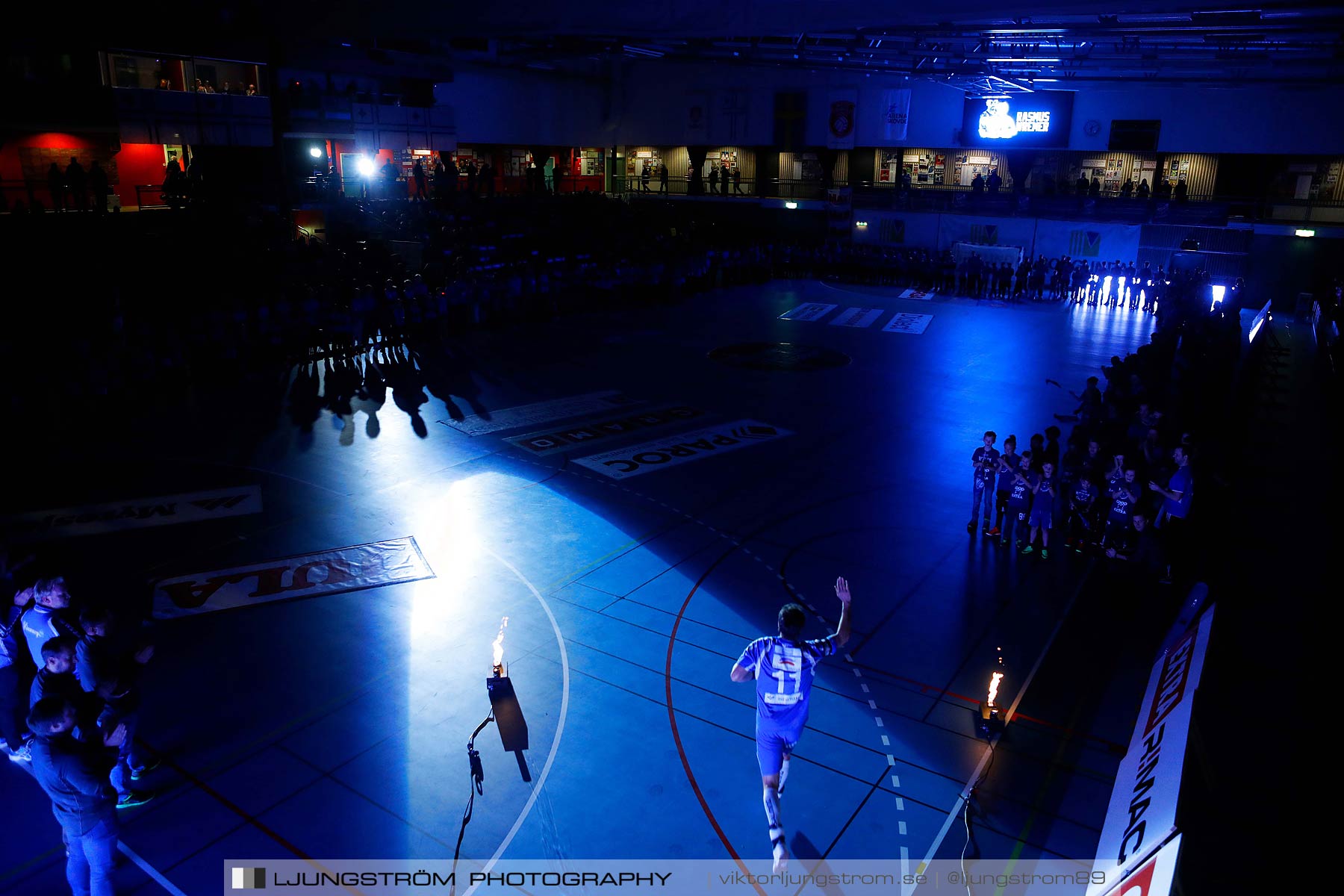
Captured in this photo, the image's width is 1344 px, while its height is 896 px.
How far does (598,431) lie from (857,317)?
55.9 ft

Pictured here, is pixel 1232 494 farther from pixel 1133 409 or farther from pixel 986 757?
pixel 986 757

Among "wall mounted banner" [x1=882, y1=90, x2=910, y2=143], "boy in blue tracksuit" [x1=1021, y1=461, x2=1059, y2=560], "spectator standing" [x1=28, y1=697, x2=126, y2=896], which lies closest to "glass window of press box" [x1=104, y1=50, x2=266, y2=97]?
"wall mounted banner" [x1=882, y1=90, x2=910, y2=143]

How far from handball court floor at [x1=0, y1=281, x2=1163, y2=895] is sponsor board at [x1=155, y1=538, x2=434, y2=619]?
0.83 feet

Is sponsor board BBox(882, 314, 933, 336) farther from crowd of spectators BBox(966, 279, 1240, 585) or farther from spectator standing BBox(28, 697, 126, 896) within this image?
spectator standing BBox(28, 697, 126, 896)

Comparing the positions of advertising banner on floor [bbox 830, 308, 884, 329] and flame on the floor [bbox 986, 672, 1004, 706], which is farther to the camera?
advertising banner on floor [bbox 830, 308, 884, 329]

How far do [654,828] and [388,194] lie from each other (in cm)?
3637

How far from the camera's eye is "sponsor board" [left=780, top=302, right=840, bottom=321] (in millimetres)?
31203

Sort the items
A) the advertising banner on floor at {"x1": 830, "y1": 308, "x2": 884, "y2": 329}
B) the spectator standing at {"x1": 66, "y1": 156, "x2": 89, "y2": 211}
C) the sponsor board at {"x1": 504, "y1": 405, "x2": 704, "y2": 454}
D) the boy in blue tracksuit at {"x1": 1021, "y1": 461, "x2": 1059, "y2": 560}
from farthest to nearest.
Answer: the advertising banner on floor at {"x1": 830, "y1": 308, "x2": 884, "y2": 329} → the spectator standing at {"x1": 66, "y1": 156, "x2": 89, "y2": 211} → the sponsor board at {"x1": 504, "y1": 405, "x2": 704, "y2": 454} → the boy in blue tracksuit at {"x1": 1021, "y1": 461, "x2": 1059, "y2": 560}

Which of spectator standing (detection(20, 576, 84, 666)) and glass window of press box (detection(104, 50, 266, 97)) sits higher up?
glass window of press box (detection(104, 50, 266, 97))

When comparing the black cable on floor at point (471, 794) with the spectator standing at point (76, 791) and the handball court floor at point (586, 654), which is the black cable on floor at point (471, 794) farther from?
the spectator standing at point (76, 791)

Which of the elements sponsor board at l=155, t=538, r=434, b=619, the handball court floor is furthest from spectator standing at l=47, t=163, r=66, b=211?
sponsor board at l=155, t=538, r=434, b=619

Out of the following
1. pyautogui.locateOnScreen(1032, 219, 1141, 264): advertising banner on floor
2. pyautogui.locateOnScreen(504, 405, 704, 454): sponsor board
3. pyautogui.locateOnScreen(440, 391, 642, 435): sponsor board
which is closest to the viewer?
pyautogui.locateOnScreen(504, 405, 704, 454): sponsor board

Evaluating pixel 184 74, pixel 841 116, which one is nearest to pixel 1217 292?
pixel 841 116

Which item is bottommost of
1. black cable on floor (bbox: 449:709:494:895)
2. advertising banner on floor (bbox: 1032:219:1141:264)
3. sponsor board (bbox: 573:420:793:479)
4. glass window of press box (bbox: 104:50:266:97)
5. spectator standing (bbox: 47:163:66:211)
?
black cable on floor (bbox: 449:709:494:895)
